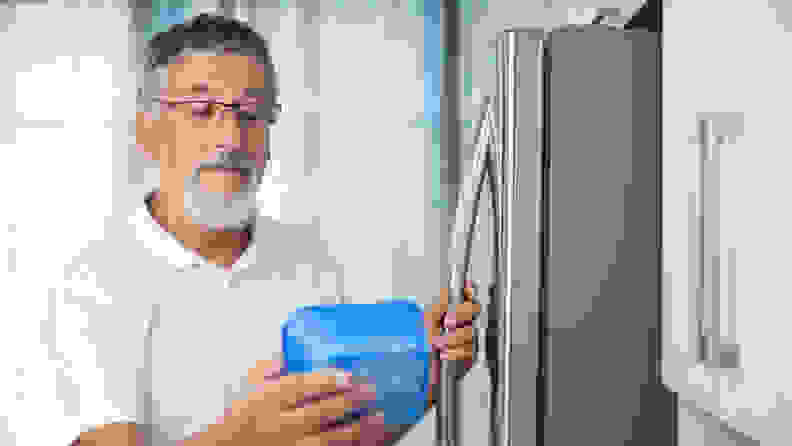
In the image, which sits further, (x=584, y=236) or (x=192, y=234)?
(x=192, y=234)

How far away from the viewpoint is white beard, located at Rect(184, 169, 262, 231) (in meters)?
1.38

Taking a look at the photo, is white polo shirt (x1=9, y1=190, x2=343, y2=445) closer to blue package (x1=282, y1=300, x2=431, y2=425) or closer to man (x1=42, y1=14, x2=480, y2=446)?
man (x1=42, y1=14, x2=480, y2=446)

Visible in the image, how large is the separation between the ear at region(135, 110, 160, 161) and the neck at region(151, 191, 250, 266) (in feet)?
0.36

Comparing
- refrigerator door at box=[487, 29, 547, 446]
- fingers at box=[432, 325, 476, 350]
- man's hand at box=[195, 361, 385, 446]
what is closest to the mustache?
man's hand at box=[195, 361, 385, 446]

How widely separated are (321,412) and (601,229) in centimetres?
43

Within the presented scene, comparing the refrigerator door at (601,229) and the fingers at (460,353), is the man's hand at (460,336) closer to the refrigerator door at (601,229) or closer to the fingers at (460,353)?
the fingers at (460,353)

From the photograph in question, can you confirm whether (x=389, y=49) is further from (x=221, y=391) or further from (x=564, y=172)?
(x=564, y=172)

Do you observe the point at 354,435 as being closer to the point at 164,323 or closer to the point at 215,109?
the point at 164,323

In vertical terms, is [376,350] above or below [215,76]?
below

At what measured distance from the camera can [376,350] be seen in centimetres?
66

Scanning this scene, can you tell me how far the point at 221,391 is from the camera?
1236 mm

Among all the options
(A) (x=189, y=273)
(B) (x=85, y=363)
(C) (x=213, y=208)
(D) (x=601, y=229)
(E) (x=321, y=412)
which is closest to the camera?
(D) (x=601, y=229)

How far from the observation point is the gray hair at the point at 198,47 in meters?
1.32

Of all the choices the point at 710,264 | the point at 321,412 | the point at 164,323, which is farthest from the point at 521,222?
the point at 164,323
